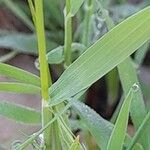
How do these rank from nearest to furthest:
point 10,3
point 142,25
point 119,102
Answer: point 142,25 → point 119,102 → point 10,3

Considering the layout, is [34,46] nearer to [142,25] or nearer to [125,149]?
[125,149]

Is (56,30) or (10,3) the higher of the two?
(10,3)

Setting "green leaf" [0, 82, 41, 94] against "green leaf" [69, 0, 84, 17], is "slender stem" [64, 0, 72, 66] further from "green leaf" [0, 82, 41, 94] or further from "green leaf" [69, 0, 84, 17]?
"green leaf" [0, 82, 41, 94]

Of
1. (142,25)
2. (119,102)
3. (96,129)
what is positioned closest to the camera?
(142,25)

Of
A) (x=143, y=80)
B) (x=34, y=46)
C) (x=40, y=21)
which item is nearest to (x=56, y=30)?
(x=34, y=46)

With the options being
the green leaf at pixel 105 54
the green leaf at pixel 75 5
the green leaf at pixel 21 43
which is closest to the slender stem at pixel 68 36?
the green leaf at pixel 75 5

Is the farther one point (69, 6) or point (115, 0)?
point (115, 0)

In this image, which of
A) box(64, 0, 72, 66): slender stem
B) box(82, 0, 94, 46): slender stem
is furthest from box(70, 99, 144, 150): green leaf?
box(82, 0, 94, 46): slender stem

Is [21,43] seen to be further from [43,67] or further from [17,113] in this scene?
Result: [43,67]
